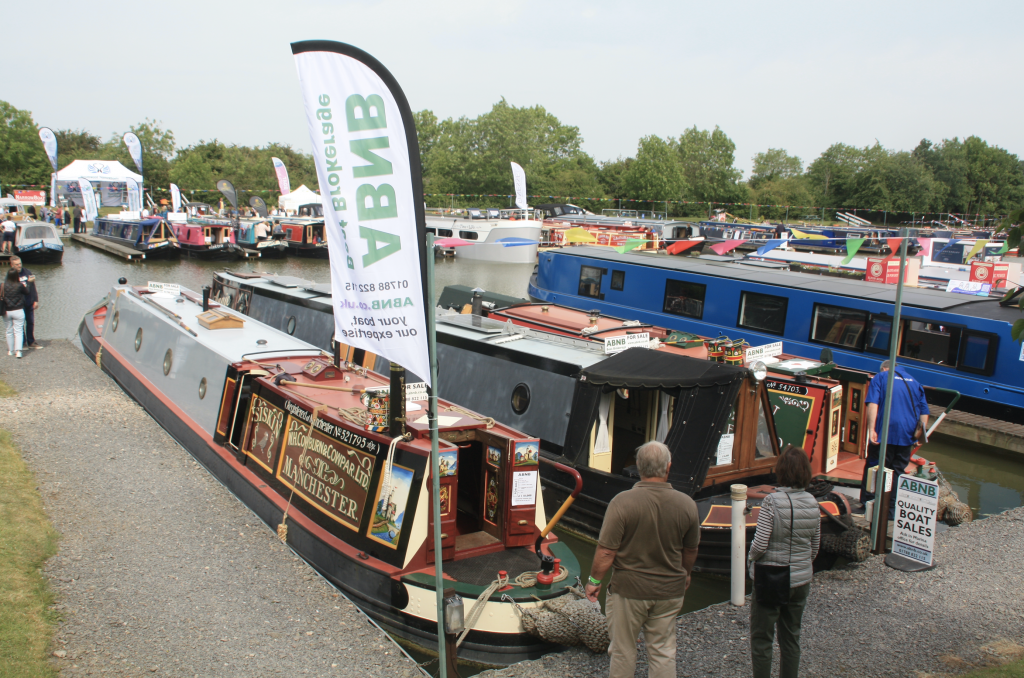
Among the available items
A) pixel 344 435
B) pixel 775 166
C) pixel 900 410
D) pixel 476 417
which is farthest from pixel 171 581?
pixel 775 166

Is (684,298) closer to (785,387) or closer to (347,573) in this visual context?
(785,387)

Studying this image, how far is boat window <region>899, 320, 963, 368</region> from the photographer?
39.5 ft

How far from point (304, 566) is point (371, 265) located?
3287 millimetres

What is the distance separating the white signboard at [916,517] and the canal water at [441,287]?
5.75ft

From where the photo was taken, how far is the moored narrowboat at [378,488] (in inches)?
216

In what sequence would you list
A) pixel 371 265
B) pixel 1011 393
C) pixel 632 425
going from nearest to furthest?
pixel 371 265
pixel 632 425
pixel 1011 393

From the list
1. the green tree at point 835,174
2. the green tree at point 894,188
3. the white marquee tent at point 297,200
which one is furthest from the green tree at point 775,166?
the white marquee tent at point 297,200

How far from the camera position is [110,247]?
37062 millimetres

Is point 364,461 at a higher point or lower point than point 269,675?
higher

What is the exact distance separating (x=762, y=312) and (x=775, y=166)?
88.3 meters

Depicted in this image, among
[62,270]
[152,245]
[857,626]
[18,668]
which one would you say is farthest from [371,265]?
[152,245]

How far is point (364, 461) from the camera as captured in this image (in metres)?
5.89

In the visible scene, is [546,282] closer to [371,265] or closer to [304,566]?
[304,566]

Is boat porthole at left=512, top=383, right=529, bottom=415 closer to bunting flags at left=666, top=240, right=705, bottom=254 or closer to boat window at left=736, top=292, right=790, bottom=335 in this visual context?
boat window at left=736, top=292, right=790, bottom=335
